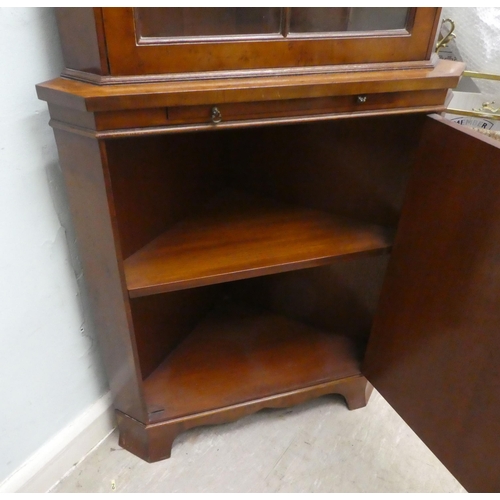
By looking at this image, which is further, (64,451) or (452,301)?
(64,451)

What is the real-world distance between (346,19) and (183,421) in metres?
0.76

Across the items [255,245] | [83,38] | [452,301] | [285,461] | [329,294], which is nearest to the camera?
[83,38]

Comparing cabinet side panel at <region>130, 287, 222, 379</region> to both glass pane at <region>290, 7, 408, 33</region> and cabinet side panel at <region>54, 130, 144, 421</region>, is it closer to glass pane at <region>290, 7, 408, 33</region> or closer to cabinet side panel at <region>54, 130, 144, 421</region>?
cabinet side panel at <region>54, 130, 144, 421</region>

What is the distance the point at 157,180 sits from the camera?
0.83 meters

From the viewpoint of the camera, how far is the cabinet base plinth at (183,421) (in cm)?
88

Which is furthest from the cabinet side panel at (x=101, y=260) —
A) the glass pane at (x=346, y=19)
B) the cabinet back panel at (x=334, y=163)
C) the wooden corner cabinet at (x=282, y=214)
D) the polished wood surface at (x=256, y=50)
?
the cabinet back panel at (x=334, y=163)

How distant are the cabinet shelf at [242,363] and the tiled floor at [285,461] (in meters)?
0.11

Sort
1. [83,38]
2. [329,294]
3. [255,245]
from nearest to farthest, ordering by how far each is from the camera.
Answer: [83,38], [255,245], [329,294]

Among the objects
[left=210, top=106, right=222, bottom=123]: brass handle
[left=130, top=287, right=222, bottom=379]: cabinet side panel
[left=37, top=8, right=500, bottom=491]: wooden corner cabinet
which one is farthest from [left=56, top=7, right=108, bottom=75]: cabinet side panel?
[left=130, top=287, right=222, bottom=379]: cabinet side panel

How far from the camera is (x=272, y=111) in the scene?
2.04ft

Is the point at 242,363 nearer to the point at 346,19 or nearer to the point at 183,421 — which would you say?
the point at 183,421

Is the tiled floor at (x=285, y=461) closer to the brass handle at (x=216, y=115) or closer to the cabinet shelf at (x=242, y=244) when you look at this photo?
the cabinet shelf at (x=242, y=244)

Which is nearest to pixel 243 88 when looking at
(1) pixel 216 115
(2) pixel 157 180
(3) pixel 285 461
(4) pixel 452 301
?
(1) pixel 216 115

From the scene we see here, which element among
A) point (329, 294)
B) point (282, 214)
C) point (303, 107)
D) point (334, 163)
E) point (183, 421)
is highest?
point (303, 107)
